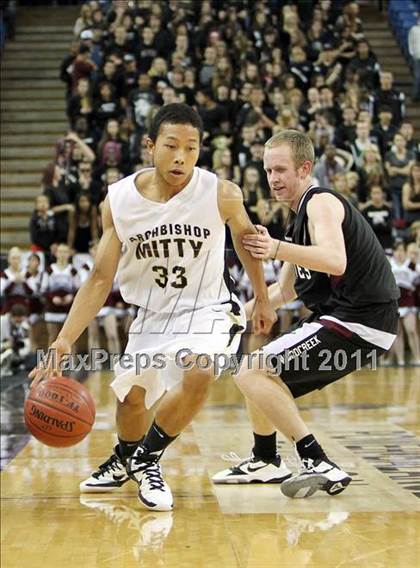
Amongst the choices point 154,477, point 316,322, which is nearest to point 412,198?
point 316,322


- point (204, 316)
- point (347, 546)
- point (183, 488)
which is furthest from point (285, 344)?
point (347, 546)

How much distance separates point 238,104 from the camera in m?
14.5

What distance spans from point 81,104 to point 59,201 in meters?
2.14

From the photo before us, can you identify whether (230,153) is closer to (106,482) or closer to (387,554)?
(106,482)

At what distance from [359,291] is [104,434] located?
2.62m

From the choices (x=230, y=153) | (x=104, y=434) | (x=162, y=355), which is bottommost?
(x=104, y=434)

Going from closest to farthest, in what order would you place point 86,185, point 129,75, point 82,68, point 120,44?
1. point 86,185
2. point 129,75
3. point 82,68
4. point 120,44

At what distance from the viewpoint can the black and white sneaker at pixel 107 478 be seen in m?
4.95

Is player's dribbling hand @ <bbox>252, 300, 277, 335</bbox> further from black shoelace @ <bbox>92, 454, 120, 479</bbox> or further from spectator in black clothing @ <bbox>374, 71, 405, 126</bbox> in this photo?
spectator in black clothing @ <bbox>374, 71, 405, 126</bbox>

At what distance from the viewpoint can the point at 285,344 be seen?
15.8ft

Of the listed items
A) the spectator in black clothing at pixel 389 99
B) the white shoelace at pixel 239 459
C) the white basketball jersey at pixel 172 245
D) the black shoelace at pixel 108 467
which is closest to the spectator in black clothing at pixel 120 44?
the spectator in black clothing at pixel 389 99

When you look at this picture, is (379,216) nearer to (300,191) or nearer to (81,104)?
(81,104)

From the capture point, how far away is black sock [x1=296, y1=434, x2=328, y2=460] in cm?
472

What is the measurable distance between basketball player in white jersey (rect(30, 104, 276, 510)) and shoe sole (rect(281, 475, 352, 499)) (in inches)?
21.5
